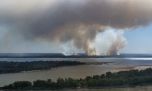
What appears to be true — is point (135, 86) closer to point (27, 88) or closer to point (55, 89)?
point (55, 89)

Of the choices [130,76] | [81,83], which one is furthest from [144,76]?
[81,83]

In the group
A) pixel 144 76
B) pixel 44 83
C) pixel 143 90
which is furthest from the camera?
pixel 144 76

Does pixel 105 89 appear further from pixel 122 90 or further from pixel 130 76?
pixel 130 76

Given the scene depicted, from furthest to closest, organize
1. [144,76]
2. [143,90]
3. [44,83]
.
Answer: [144,76], [44,83], [143,90]

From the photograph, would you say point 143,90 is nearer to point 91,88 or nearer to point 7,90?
point 91,88

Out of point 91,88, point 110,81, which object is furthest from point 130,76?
point 91,88

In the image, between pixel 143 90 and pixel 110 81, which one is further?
pixel 110 81

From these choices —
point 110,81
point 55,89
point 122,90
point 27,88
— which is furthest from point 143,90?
point 27,88

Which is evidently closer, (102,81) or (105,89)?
(105,89)
